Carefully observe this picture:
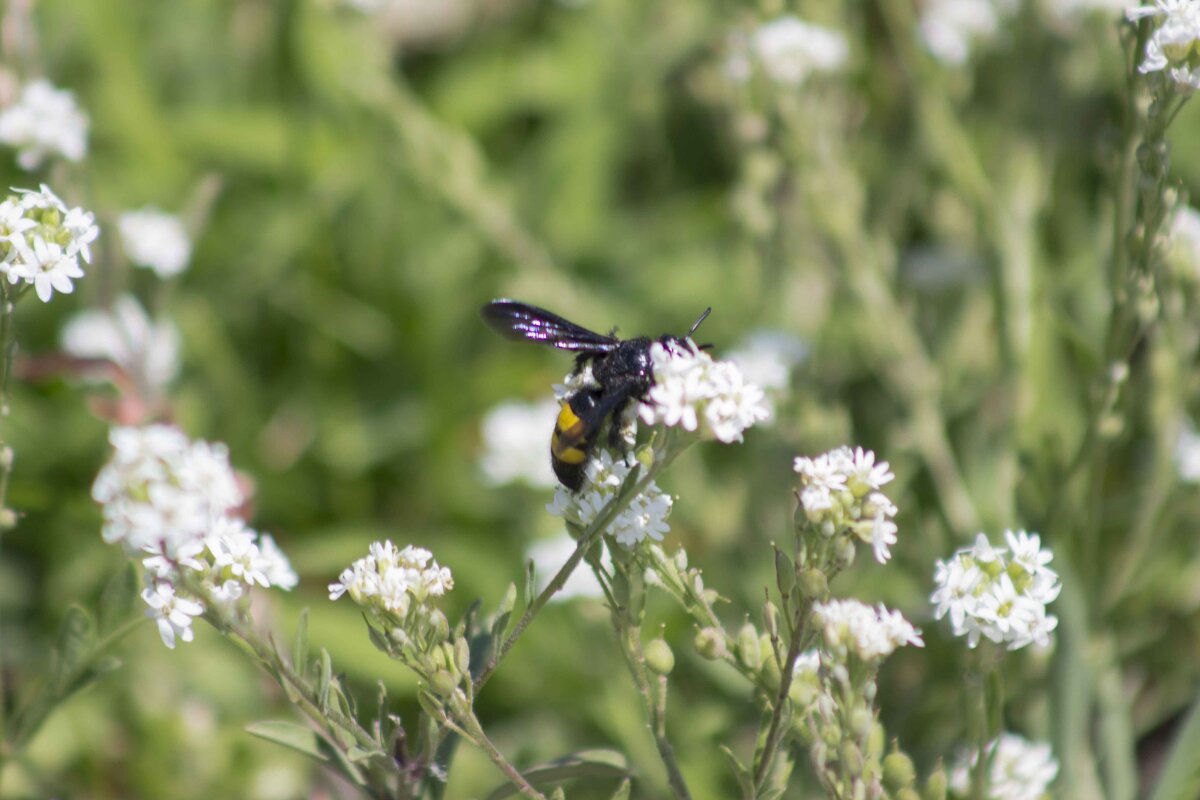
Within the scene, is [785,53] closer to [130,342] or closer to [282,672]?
[130,342]

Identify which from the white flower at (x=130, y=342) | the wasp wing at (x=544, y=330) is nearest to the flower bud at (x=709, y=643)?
the wasp wing at (x=544, y=330)

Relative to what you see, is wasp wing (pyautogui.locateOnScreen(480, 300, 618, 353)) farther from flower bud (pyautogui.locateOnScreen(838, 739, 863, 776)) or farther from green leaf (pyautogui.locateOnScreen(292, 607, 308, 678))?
flower bud (pyautogui.locateOnScreen(838, 739, 863, 776))

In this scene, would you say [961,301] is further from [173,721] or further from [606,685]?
[173,721]

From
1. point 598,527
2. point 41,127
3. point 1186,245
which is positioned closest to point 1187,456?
point 1186,245

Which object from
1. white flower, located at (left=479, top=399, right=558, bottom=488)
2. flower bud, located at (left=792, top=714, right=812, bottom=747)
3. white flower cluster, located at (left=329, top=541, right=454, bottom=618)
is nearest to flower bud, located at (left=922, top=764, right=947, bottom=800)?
flower bud, located at (left=792, top=714, right=812, bottom=747)

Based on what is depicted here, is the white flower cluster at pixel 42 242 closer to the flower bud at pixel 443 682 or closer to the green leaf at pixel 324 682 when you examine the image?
the green leaf at pixel 324 682

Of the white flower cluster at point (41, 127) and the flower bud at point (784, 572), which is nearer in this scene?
the flower bud at point (784, 572)
